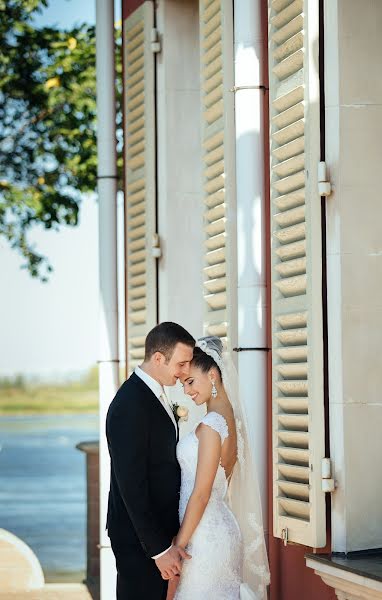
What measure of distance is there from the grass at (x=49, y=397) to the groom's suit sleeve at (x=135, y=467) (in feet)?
Answer: 113

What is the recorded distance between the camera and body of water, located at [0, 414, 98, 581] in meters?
18.6

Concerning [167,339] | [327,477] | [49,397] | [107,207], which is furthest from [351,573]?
[49,397]

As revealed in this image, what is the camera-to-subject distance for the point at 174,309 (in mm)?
5984

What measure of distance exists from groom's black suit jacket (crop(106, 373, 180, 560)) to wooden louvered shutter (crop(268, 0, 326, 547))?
39 cm

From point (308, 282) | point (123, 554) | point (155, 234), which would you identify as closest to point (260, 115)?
point (308, 282)

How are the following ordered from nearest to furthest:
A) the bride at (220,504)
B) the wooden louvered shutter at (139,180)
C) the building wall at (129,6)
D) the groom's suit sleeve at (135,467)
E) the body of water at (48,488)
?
1. the groom's suit sleeve at (135,467)
2. the bride at (220,504)
3. the wooden louvered shutter at (139,180)
4. the building wall at (129,6)
5. the body of water at (48,488)

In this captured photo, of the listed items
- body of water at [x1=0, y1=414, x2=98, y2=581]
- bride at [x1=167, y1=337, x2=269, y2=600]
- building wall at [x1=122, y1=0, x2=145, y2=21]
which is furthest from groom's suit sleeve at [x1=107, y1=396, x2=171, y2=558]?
body of water at [x1=0, y1=414, x2=98, y2=581]

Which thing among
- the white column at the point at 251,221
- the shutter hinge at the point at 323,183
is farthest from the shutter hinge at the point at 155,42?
the shutter hinge at the point at 323,183

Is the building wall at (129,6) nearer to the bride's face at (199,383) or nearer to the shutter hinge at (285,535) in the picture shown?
the bride's face at (199,383)

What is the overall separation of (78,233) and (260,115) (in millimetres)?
29122

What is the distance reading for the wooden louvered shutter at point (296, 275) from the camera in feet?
13.9

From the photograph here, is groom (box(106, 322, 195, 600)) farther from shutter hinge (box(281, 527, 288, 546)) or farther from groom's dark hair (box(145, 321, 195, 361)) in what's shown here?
shutter hinge (box(281, 527, 288, 546))

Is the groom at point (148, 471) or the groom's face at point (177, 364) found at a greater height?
the groom's face at point (177, 364)

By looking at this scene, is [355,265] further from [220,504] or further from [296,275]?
[220,504]
